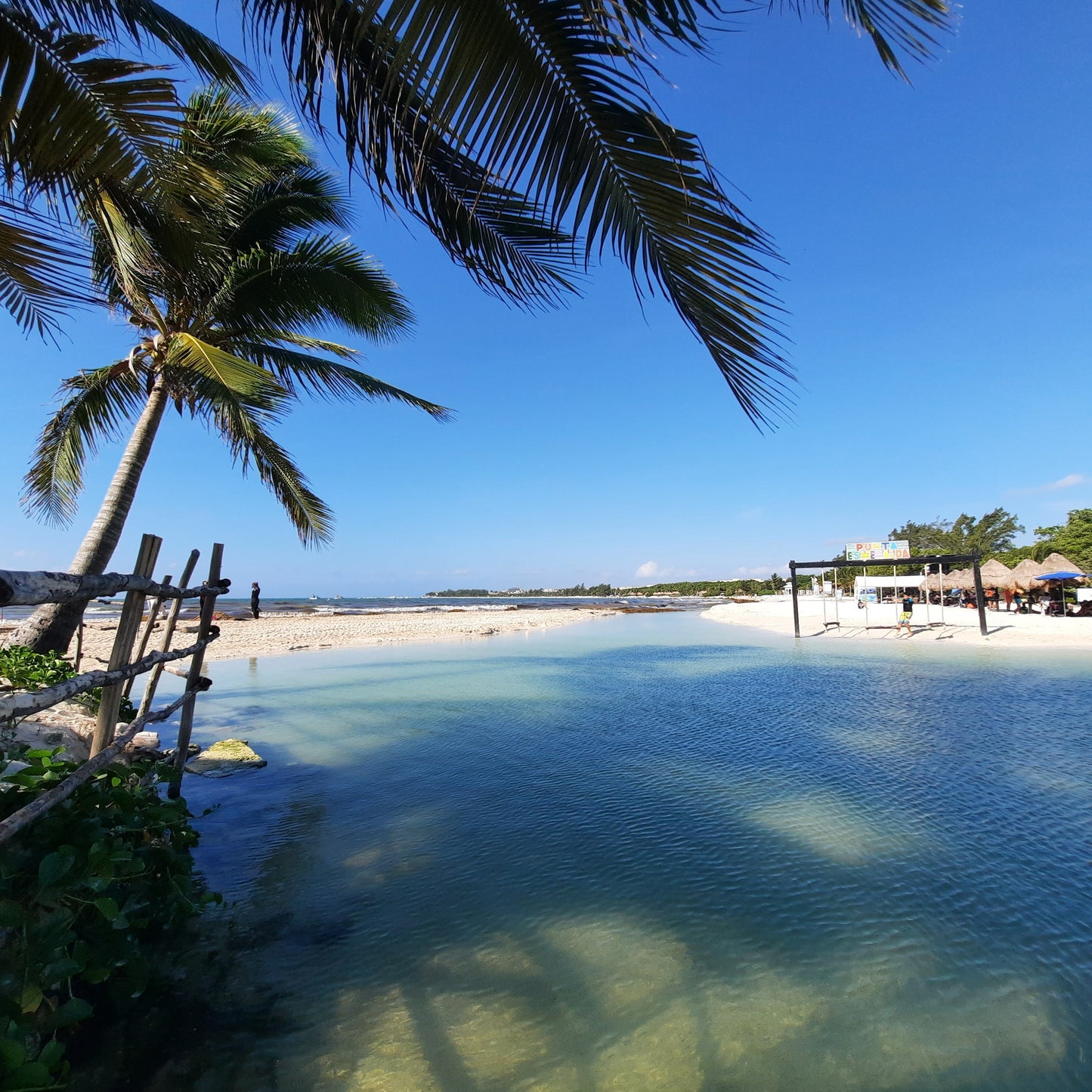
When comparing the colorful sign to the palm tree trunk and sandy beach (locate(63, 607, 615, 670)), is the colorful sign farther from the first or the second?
the palm tree trunk

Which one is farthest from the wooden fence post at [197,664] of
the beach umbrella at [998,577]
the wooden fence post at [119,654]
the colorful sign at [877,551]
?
the beach umbrella at [998,577]

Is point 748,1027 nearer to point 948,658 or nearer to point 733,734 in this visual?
point 733,734

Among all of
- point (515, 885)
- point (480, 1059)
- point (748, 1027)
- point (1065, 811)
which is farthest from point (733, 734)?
point (480, 1059)

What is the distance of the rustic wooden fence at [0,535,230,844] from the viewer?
2508mm

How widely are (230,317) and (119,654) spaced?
6.04 m

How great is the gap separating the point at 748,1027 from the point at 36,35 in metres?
6.31

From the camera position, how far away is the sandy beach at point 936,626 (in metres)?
19.4

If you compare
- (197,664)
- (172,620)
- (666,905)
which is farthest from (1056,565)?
(172,620)

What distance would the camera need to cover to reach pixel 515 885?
4359mm

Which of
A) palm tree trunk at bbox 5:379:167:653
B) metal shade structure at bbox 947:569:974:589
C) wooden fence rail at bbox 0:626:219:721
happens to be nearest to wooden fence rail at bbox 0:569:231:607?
wooden fence rail at bbox 0:626:219:721

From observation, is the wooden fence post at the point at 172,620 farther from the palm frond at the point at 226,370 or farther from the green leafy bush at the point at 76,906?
the green leafy bush at the point at 76,906

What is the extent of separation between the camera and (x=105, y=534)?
7426 mm

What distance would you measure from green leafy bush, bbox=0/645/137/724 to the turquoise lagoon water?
197cm

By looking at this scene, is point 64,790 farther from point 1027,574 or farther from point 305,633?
point 1027,574
